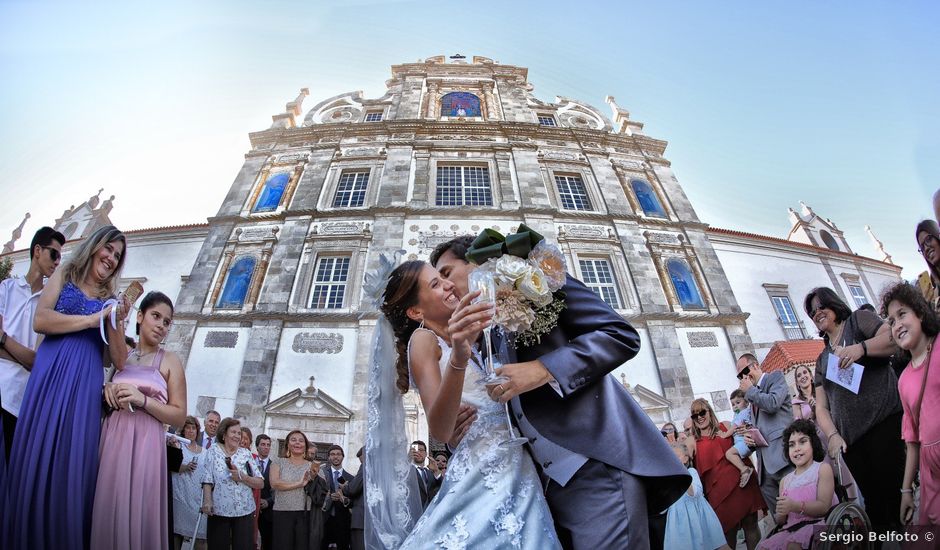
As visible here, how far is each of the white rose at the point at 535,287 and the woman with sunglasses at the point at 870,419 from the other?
3411 millimetres

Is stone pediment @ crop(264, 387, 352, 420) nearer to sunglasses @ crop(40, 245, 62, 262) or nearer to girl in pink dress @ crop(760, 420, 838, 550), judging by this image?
sunglasses @ crop(40, 245, 62, 262)

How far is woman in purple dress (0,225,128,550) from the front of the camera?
2299mm

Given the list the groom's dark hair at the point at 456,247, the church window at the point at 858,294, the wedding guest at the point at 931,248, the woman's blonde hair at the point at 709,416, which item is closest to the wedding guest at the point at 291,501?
the groom's dark hair at the point at 456,247

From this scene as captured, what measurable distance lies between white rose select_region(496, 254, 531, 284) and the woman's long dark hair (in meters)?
0.66

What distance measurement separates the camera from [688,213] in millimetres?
17266

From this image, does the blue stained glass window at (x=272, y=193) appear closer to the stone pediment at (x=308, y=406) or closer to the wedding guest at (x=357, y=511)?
the stone pediment at (x=308, y=406)

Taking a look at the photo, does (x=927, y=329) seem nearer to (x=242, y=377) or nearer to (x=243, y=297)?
(x=242, y=377)

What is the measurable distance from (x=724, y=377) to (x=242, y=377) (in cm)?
1503

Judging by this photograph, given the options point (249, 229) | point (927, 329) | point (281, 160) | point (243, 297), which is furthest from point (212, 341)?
point (927, 329)

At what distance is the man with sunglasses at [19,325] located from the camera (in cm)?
270

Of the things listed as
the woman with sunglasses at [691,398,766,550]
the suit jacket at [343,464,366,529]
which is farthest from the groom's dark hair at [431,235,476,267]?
the woman with sunglasses at [691,398,766,550]

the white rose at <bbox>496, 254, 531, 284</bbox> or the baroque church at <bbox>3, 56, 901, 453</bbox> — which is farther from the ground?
the baroque church at <bbox>3, 56, 901, 453</bbox>

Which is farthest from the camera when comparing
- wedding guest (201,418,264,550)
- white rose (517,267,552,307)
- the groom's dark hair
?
wedding guest (201,418,264,550)

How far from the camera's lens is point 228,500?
488 cm
